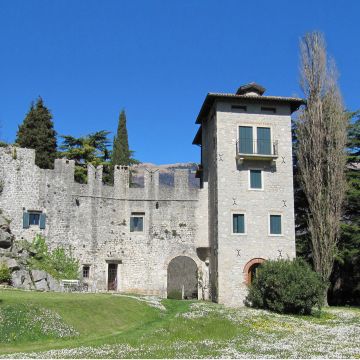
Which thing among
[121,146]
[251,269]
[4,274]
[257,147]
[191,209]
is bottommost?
[4,274]

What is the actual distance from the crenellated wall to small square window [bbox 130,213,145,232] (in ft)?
1.05

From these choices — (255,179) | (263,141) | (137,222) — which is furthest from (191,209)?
(263,141)

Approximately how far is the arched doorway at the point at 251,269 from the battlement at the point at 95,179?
7.41 metres

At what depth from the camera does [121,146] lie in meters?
50.5

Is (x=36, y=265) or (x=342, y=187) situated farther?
(x=342, y=187)

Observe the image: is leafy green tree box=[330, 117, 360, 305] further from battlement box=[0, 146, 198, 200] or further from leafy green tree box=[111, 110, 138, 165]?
leafy green tree box=[111, 110, 138, 165]

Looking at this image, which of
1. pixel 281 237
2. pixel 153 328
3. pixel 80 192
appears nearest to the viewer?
pixel 153 328

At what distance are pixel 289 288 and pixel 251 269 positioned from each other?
18.3ft

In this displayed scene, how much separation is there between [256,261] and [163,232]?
25.9 feet

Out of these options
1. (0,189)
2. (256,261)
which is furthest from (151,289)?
(0,189)

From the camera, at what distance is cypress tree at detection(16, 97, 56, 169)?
46250 mm

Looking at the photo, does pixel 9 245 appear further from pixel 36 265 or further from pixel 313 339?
pixel 313 339

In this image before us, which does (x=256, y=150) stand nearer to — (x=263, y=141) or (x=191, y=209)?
(x=263, y=141)

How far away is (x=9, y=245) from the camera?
3319 centimetres
